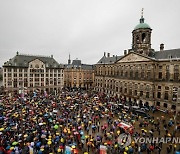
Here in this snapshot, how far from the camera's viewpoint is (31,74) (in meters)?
66.8

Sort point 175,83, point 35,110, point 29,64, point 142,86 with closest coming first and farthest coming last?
point 35,110 < point 175,83 < point 142,86 < point 29,64

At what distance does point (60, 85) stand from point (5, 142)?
187 ft

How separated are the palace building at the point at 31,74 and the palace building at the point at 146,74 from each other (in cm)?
3260

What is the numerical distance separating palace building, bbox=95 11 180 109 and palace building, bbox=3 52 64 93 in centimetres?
3260

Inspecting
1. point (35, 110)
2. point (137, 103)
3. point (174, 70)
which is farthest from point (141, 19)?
point (35, 110)

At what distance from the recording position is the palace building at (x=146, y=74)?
41.9 m

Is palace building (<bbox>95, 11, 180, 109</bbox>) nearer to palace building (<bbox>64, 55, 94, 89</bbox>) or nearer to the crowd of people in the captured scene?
the crowd of people

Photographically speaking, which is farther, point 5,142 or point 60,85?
point 60,85

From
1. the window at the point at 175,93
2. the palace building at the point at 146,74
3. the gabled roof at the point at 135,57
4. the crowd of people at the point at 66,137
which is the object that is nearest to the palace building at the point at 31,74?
the crowd of people at the point at 66,137

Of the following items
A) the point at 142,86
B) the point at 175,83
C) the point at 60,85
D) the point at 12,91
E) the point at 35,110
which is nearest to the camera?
the point at 35,110

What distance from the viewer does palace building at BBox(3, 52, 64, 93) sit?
61.3 metres

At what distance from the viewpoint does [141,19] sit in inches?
2055

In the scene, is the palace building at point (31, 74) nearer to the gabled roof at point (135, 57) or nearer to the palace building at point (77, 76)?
the palace building at point (77, 76)

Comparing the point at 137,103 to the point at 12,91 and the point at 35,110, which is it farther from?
the point at 12,91
